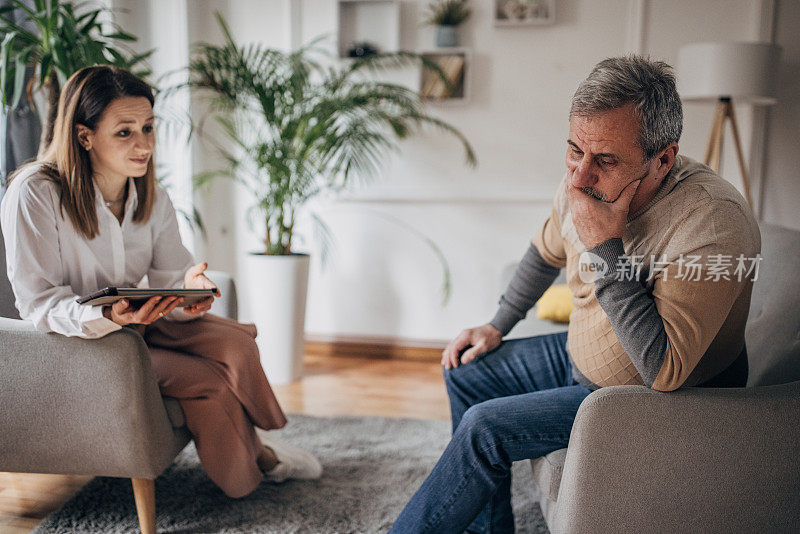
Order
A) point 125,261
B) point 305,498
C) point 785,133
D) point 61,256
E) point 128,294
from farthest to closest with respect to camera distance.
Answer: point 785,133 < point 305,498 < point 125,261 < point 61,256 < point 128,294

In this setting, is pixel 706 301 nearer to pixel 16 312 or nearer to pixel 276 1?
pixel 16 312

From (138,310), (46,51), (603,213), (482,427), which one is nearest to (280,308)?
(46,51)

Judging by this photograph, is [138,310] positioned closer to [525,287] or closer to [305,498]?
[305,498]

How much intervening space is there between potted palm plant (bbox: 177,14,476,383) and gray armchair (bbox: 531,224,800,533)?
189 centimetres

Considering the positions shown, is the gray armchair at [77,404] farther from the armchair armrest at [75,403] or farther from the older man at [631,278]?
the older man at [631,278]

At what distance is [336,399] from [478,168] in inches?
52.8

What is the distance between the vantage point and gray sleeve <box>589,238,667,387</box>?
1.06 m

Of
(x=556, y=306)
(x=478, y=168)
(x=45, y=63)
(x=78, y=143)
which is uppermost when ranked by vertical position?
(x=45, y=63)

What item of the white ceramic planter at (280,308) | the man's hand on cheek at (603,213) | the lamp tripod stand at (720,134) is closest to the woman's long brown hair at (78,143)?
the man's hand on cheek at (603,213)

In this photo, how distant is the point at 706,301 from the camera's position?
1.04 m

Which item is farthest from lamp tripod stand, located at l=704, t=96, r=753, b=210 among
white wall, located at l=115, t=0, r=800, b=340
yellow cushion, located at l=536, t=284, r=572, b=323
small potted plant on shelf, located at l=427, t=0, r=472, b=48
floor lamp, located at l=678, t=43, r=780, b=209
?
small potted plant on shelf, located at l=427, t=0, r=472, b=48

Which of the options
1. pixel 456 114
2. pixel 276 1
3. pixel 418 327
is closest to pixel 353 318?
pixel 418 327

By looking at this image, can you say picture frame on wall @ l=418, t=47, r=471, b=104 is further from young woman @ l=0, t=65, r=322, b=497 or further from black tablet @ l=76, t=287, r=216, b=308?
A: black tablet @ l=76, t=287, r=216, b=308

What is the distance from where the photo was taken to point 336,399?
2.69m
